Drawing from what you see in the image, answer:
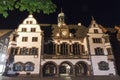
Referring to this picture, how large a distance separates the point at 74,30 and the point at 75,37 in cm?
303

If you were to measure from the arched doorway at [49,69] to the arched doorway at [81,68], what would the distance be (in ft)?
12.6

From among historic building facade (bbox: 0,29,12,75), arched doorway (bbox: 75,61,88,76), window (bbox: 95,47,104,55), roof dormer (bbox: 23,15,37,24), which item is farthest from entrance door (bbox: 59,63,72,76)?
roof dormer (bbox: 23,15,37,24)

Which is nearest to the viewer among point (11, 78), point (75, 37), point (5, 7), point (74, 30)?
point (5, 7)

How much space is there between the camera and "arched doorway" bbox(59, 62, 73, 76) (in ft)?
119

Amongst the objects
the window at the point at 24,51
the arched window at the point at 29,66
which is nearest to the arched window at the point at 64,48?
the arched window at the point at 29,66

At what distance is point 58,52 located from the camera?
123 ft

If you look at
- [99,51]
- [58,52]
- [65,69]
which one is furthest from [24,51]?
[99,51]

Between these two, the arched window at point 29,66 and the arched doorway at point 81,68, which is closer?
the arched window at point 29,66

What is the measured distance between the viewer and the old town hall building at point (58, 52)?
117ft

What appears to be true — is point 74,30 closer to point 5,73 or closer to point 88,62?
point 88,62

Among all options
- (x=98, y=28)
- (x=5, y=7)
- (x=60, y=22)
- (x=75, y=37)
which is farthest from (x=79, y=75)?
(x=5, y=7)

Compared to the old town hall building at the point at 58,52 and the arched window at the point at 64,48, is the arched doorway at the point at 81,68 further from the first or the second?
the arched window at the point at 64,48

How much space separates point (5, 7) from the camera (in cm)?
974

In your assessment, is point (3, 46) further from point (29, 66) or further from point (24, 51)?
point (29, 66)
